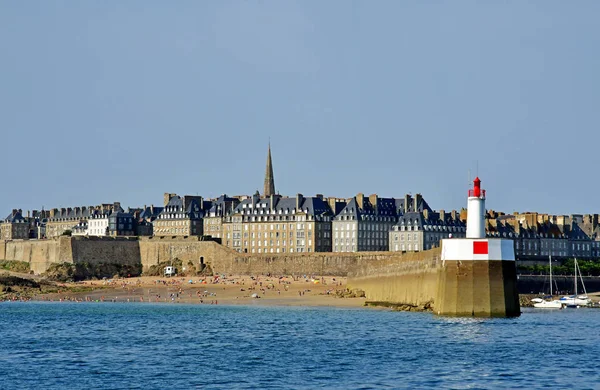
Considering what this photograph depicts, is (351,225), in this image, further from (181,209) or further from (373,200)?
(181,209)

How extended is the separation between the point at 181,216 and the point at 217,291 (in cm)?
3753

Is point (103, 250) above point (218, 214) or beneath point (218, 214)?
beneath

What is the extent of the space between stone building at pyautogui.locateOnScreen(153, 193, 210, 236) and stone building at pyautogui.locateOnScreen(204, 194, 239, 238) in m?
1.31

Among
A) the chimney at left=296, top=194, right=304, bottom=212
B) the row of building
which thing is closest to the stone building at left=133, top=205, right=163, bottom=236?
the row of building

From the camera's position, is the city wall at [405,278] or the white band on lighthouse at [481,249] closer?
the white band on lighthouse at [481,249]

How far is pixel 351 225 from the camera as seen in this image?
10150cm

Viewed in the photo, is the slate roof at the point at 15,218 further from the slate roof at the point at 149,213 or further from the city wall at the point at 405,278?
the city wall at the point at 405,278

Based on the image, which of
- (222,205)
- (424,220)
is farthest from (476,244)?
(222,205)

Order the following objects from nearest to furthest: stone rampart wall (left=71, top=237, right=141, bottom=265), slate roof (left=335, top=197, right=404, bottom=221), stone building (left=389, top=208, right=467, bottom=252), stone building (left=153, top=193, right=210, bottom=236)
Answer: stone building (left=389, top=208, right=467, bottom=252)
stone rampart wall (left=71, top=237, right=141, bottom=265)
slate roof (left=335, top=197, right=404, bottom=221)
stone building (left=153, top=193, right=210, bottom=236)

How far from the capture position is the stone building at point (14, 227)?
444 feet

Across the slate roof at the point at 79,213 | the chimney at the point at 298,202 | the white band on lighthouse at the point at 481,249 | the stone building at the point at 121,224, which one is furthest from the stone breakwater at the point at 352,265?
the slate roof at the point at 79,213

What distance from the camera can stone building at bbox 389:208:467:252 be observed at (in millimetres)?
97688

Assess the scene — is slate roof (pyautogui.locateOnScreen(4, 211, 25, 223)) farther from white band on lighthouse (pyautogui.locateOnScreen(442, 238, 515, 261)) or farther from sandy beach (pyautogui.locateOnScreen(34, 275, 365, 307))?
white band on lighthouse (pyautogui.locateOnScreen(442, 238, 515, 261))

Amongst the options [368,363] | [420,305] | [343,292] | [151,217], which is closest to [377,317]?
[420,305]
